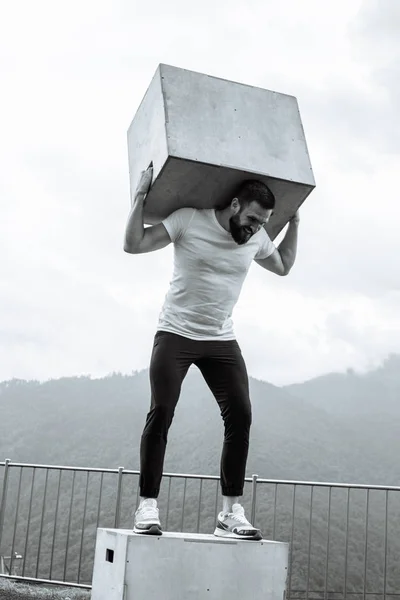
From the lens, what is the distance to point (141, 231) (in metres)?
3.43

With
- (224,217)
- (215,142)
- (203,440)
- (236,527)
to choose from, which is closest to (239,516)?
(236,527)

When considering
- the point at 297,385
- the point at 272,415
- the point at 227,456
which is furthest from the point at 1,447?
the point at 227,456

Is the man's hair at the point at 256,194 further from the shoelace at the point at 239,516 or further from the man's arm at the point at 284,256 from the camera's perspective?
the shoelace at the point at 239,516

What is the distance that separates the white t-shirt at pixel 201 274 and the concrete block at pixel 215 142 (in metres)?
0.14

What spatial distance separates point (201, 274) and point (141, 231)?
35cm

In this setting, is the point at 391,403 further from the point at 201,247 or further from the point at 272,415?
the point at 201,247

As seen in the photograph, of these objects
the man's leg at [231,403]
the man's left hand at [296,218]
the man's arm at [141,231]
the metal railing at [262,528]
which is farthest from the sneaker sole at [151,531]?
the metal railing at [262,528]

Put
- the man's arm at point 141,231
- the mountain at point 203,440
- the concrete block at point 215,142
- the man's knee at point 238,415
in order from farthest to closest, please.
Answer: the mountain at point 203,440 → the man's knee at point 238,415 → the man's arm at point 141,231 → the concrete block at point 215,142

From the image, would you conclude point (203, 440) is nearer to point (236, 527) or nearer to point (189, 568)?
point (236, 527)

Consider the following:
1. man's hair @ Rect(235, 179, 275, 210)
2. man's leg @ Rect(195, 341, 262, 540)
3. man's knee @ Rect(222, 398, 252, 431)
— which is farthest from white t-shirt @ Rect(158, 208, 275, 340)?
man's knee @ Rect(222, 398, 252, 431)

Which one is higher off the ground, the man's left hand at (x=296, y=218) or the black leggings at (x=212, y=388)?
the man's left hand at (x=296, y=218)

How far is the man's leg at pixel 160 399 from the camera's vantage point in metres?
3.37

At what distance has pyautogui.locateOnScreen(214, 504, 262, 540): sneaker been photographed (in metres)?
3.39

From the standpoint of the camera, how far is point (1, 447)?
3909cm
